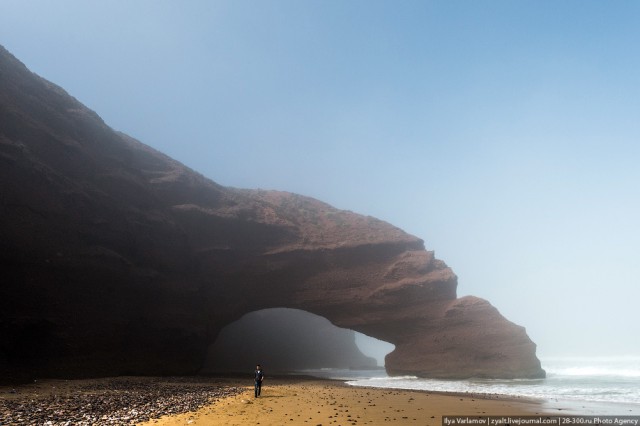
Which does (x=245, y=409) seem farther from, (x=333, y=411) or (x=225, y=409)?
(x=333, y=411)

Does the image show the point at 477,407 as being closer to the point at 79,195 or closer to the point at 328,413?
the point at 328,413

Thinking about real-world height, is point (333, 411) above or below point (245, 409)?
above

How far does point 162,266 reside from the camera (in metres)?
36.9

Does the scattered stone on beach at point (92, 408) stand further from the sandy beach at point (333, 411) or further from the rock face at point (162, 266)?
the rock face at point (162, 266)

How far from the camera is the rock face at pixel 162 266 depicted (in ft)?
89.0

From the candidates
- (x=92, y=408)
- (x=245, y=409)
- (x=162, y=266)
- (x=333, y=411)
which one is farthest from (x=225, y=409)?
(x=162, y=266)

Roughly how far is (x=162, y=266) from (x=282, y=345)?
40595mm

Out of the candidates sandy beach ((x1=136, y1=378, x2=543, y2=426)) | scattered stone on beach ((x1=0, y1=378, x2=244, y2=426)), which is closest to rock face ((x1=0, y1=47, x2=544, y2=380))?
scattered stone on beach ((x1=0, y1=378, x2=244, y2=426))

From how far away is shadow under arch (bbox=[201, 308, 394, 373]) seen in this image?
59375mm

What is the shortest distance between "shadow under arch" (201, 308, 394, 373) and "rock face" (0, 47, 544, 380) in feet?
57.0

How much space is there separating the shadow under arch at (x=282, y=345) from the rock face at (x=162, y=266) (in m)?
17.4

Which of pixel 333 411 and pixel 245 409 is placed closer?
pixel 333 411

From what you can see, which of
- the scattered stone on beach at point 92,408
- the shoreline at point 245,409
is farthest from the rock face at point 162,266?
the scattered stone on beach at point 92,408

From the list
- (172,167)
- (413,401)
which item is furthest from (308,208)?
(413,401)
